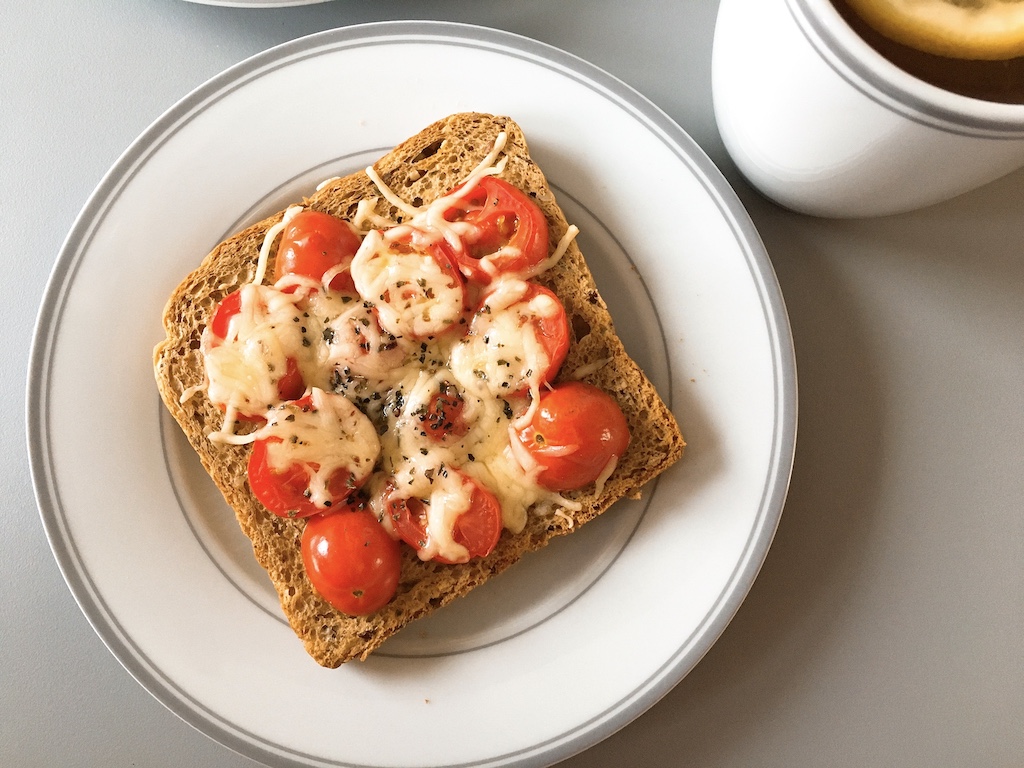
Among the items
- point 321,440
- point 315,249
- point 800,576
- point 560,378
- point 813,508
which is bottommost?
point 800,576

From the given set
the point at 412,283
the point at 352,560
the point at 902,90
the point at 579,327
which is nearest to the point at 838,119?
the point at 902,90

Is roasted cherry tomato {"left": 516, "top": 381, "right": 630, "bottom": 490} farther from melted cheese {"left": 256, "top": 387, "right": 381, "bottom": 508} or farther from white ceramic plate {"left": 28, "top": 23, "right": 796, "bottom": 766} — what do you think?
melted cheese {"left": 256, "top": 387, "right": 381, "bottom": 508}

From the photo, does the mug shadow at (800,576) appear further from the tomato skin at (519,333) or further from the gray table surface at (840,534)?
the tomato skin at (519,333)

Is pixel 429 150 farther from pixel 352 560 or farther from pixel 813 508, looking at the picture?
pixel 813 508

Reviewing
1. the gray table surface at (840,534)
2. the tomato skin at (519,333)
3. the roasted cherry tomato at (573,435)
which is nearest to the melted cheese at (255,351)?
the tomato skin at (519,333)

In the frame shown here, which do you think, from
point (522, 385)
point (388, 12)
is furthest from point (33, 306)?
point (522, 385)

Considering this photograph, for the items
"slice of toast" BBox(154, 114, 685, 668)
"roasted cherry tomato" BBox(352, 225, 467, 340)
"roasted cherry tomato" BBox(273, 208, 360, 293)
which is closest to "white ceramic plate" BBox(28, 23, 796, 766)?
"slice of toast" BBox(154, 114, 685, 668)

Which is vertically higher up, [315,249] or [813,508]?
[315,249]
